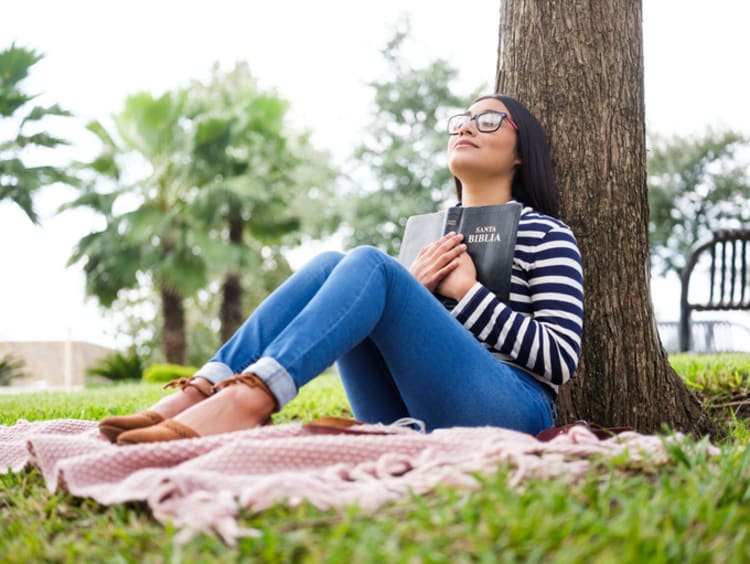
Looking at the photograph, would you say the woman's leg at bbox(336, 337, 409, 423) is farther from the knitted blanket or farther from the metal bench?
the metal bench

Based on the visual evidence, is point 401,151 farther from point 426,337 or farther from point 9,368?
point 426,337

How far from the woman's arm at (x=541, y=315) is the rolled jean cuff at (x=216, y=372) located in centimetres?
72

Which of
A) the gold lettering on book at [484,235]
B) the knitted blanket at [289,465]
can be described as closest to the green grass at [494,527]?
the knitted blanket at [289,465]

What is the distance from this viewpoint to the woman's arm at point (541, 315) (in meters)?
2.39

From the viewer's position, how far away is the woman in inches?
82.6

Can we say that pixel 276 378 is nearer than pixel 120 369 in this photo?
Yes

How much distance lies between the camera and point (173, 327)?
56.1ft

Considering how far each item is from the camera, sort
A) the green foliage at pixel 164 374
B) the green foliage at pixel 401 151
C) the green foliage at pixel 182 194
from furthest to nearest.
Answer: the green foliage at pixel 401 151
the green foliage at pixel 182 194
the green foliage at pixel 164 374

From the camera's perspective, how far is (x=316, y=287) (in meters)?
2.49

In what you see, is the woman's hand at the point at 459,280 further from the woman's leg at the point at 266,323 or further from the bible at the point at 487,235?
the woman's leg at the point at 266,323

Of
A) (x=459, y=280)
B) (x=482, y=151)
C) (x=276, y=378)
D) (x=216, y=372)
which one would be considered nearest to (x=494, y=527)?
(x=276, y=378)

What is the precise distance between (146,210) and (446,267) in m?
14.6

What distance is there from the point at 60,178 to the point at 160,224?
216cm

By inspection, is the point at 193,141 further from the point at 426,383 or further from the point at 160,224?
the point at 426,383
